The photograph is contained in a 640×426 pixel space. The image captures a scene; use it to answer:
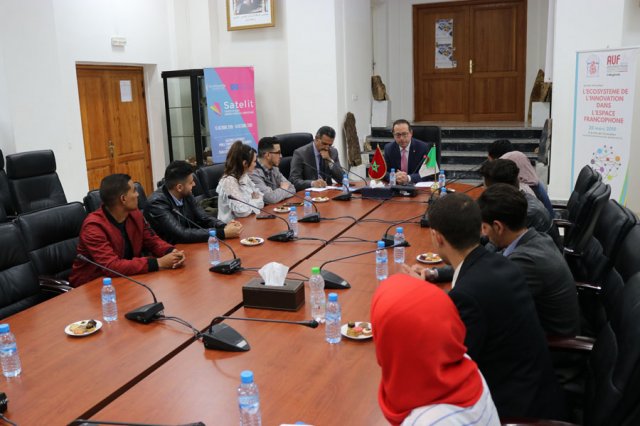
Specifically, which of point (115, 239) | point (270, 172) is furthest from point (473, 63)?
point (115, 239)

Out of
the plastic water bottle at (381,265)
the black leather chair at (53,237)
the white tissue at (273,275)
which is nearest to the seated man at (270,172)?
the black leather chair at (53,237)

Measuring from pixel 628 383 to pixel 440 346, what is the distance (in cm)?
69

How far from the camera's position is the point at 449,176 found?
301 inches

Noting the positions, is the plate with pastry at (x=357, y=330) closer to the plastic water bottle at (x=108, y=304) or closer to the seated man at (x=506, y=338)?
the seated man at (x=506, y=338)

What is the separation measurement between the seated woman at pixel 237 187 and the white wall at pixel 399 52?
5572 millimetres

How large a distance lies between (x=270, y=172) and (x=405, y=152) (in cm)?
137

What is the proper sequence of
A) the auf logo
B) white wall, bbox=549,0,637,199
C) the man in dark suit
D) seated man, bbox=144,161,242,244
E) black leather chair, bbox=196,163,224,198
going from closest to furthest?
seated man, bbox=144,161,242,244 < black leather chair, bbox=196,163,224,198 < the man in dark suit < white wall, bbox=549,0,637,199 < the auf logo

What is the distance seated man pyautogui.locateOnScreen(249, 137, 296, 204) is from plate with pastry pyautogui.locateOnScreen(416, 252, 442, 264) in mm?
1918

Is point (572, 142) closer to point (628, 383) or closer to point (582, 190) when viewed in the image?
point (582, 190)

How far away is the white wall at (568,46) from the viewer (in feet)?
20.0

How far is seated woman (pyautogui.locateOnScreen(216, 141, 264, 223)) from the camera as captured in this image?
166 inches

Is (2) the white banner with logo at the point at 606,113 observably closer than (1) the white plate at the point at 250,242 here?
No

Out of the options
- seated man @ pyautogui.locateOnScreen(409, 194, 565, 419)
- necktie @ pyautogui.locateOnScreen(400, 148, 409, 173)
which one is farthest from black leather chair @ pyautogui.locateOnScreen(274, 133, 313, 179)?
seated man @ pyautogui.locateOnScreen(409, 194, 565, 419)

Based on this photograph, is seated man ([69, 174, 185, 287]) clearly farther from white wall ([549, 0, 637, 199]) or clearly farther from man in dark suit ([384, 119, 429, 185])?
white wall ([549, 0, 637, 199])
